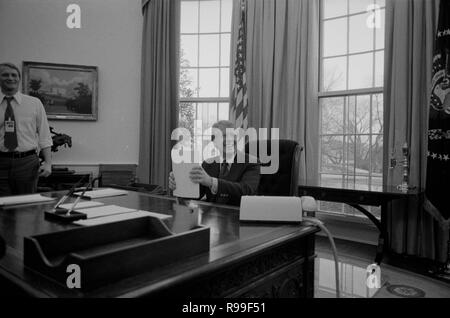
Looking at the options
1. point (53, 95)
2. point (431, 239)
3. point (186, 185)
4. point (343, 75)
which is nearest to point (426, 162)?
point (431, 239)

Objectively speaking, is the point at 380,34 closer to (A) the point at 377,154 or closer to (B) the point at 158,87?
(A) the point at 377,154

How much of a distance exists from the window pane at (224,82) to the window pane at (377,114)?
1.92 m

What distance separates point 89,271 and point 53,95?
4589 millimetres

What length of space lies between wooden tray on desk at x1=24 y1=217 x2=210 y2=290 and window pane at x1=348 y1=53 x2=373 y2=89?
A: 353 centimetres

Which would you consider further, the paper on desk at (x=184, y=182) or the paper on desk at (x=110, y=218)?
the paper on desk at (x=184, y=182)

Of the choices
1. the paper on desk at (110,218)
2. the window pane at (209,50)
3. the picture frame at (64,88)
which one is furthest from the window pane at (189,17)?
the paper on desk at (110,218)

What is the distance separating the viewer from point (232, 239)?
106 cm

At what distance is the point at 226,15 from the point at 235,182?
3.45 meters

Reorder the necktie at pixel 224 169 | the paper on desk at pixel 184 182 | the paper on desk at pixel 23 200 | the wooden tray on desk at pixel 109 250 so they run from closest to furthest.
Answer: the wooden tray on desk at pixel 109 250 → the paper on desk at pixel 184 182 → the paper on desk at pixel 23 200 → the necktie at pixel 224 169

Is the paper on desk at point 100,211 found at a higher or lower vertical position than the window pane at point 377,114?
lower

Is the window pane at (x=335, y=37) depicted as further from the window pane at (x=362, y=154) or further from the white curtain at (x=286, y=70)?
the window pane at (x=362, y=154)

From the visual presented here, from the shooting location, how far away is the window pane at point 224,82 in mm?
4859

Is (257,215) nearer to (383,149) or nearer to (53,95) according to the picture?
(383,149)

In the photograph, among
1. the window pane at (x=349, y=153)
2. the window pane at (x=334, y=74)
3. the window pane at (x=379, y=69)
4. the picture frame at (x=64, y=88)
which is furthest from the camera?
the picture frame at (x=64, y=88)
